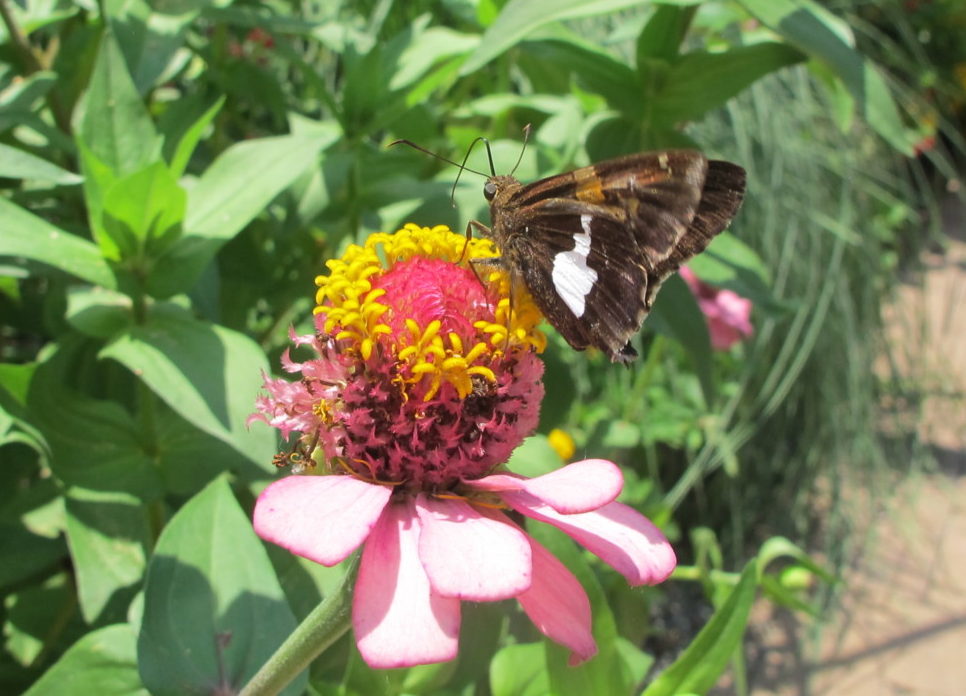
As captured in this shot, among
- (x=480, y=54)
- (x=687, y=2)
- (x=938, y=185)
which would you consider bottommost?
(x=938, y=185)

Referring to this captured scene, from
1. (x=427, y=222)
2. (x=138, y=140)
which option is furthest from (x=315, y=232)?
(x=138, y=140)

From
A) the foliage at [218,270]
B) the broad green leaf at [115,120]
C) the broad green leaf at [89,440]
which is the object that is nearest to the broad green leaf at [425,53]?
the foliage at [218,270]

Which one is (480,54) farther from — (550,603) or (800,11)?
(550,603)

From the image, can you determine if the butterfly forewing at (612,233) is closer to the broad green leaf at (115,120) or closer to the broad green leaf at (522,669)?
the broad green leaf at (522,669)

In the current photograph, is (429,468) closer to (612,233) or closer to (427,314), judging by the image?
(427,314)

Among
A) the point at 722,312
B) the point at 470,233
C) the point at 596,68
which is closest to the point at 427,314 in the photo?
the point at 470,233

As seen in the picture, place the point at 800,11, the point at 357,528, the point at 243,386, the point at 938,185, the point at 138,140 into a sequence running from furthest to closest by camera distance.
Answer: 1. the point at 938,185
2. the point at 800,11
3. the point at 138,140
4. the point at 243,386
5. the point at 357,528

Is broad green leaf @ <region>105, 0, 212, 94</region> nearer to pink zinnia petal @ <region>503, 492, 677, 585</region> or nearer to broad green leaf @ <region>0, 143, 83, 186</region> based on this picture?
broad green leaf @ <region>0, 143, 83, 186</region>

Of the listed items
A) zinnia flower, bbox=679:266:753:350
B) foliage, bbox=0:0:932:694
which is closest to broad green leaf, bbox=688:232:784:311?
foliage, bbox=0:0:932:694
